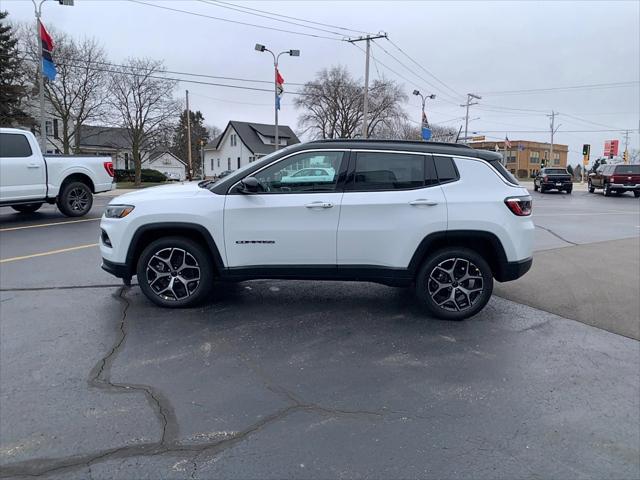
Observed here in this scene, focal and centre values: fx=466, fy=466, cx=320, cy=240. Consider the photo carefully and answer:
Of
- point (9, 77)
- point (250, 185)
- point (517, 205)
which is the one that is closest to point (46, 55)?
point (9, 77)

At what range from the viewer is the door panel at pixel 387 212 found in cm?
461

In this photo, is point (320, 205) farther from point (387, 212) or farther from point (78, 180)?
point (78, 180)

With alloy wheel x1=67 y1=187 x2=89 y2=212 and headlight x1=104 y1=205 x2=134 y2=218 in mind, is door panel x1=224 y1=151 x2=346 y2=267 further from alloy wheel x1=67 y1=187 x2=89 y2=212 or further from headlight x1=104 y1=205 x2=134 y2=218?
alloy wheel x1=67 y1=187 x2=89 y2=212

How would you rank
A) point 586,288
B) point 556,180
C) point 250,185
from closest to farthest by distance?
point 250,185 → point 586,288 → point 556,180

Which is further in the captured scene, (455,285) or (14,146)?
(14,146)

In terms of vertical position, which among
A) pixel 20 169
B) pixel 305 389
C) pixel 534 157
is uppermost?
pixel 534 157

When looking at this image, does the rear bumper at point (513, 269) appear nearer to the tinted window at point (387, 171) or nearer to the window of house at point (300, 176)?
the tinted window at point (387, 171)

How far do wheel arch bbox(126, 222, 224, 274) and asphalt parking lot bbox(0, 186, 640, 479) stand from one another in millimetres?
558

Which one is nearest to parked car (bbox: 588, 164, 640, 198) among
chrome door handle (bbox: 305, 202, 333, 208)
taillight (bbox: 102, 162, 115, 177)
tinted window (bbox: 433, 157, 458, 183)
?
taillight (bbox: 102, 162, 115, 177)

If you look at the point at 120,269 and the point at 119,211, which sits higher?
the point at 119,211

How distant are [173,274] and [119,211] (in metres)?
0.86

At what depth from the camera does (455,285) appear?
4.80 metres

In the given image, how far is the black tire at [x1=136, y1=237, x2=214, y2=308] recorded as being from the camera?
4797mm

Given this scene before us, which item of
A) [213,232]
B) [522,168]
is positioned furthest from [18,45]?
[522,168]
